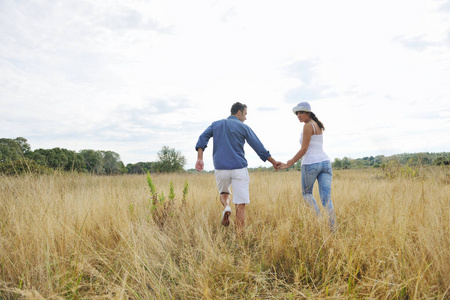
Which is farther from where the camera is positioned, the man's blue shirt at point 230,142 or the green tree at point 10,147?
the green tree at point 10,147

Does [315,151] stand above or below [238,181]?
above

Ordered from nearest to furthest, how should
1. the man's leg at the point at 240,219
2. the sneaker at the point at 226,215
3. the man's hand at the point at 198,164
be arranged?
the man's leg at the point at 240,219 → the sneaker at the point at 226,215 → the man's hand at the point at 198,164

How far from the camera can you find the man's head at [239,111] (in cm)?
444

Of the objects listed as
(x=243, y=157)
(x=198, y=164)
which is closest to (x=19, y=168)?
(x=198, y=164)

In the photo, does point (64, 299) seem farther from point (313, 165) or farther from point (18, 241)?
point (313, 165)

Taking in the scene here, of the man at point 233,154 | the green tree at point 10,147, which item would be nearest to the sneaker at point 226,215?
the man at point 233,154

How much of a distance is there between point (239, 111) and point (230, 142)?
1.98ft

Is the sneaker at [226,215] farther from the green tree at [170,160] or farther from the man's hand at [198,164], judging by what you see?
the green tree at [170,160]

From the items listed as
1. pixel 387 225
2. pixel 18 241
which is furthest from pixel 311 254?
pixel 18 241

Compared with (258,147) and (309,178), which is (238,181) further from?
(309,178)

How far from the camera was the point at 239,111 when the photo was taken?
4.45 m

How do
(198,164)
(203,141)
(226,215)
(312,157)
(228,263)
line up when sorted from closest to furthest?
(228,263)
(226,215)
(312,157)
(198,164)
(203,141)

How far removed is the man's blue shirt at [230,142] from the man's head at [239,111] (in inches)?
4.0

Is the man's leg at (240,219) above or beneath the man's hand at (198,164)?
beneath
